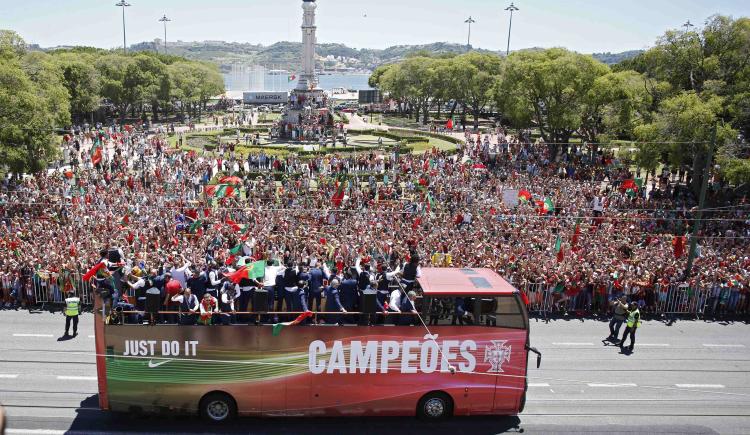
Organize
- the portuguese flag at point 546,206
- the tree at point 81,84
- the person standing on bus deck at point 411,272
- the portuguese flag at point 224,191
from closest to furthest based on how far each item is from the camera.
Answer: the person standing on bus deck at point 411,272, the portuguese flag at point 546,206, the portuguese flag at point 224,191, the tree at point 81,84

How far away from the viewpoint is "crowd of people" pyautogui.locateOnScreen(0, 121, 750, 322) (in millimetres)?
21500

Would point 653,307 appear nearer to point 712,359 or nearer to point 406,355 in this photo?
point 712,359

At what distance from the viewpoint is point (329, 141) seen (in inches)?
2443

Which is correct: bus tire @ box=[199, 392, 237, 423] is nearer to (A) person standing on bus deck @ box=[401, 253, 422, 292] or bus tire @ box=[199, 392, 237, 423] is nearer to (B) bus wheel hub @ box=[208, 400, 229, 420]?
(B) bus wheel hub @ box=[208, 400, 229, 420]

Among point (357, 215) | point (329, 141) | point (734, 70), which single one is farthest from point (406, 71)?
point (357, 215)

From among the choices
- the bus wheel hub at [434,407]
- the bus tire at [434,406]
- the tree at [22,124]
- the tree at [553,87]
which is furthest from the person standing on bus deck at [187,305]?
the tree at [553,87]

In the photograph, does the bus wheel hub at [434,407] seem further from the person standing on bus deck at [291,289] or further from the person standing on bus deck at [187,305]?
the person standing on bus deck at [187,305]

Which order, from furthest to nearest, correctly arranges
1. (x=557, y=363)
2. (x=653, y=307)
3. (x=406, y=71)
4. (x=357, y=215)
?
(x=406, y=71) → (x=357, y=215) → (x=653, y=307) → (x=557, y=363)

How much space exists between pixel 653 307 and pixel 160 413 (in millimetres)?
17982

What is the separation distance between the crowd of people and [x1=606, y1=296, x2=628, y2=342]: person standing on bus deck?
2.29 meters

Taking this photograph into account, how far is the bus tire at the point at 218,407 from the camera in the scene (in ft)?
45.2

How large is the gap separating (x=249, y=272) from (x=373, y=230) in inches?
454

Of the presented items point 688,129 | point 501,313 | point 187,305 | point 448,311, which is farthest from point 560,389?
point 688,129

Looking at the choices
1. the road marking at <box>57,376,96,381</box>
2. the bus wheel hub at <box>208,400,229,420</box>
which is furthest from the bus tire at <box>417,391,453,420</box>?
the road marking at <box>57,376,96,381</box>
